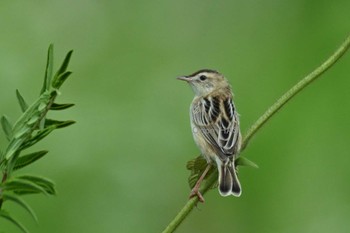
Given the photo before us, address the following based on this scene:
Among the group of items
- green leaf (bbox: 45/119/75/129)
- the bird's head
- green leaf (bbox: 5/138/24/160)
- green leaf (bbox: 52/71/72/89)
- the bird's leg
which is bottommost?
the bird's leg

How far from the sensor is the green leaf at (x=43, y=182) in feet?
4.76

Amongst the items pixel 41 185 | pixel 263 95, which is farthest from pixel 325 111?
pixel 41 185

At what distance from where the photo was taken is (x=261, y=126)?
185 cm

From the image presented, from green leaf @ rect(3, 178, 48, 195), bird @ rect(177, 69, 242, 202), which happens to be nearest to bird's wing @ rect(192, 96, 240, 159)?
bird @ rect(177, 69, 242, 202)

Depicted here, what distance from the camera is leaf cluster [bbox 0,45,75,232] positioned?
57.6 inches

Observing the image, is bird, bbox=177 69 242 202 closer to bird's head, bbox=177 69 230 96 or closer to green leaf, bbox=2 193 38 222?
bird's head, bbox=177 69 230 96

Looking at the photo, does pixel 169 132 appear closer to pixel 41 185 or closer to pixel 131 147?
pixel 131 147

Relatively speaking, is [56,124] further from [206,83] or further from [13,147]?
[206,83]

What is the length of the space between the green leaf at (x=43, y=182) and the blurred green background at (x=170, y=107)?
9.03ft

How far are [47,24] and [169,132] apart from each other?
1.44 metres

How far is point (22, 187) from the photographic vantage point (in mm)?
1472

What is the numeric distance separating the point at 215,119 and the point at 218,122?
0.05m

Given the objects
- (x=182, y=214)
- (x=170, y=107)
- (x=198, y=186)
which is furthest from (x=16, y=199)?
(x=170, y=107)

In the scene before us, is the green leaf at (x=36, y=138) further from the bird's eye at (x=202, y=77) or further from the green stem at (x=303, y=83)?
the bird's eye at (x=202, y=77)
